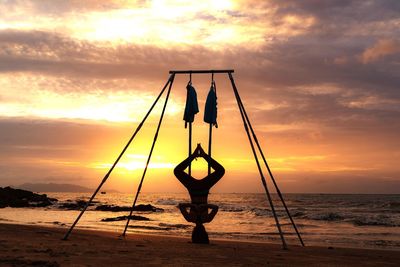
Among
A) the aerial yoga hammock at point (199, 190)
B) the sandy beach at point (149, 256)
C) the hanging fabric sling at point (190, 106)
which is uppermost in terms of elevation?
the hanging fabric sling at point (190, 106)

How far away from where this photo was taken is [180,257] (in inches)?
414

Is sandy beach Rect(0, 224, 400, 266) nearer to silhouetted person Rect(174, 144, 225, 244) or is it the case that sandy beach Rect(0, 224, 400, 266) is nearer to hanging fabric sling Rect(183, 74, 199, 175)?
silhouetted person Rect(174, 144, 225, 244)

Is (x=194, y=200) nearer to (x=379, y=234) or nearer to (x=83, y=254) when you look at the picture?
(x=83, y=254)

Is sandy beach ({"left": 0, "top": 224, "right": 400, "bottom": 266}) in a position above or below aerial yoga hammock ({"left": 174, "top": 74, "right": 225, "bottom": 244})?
below

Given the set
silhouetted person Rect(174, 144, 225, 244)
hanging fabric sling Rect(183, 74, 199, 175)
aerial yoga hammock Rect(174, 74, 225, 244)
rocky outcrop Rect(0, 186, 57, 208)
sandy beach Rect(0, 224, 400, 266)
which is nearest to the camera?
sandy beach Rect(0, 224, 400, 266)

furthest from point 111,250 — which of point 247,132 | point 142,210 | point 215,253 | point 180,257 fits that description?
point 142,210

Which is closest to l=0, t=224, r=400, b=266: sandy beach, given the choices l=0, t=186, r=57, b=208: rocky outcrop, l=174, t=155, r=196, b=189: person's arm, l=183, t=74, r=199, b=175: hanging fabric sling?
l=174, t=155, r=196, b=189: person's arm

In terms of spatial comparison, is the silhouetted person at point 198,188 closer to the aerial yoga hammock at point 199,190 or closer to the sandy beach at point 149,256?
the aerial yoga hammock at point 199,190

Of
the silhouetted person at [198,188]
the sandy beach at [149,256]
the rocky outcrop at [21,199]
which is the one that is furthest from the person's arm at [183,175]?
the rocky outcrop at [21,199]

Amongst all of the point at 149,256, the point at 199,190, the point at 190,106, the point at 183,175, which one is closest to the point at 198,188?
the point at 199,190

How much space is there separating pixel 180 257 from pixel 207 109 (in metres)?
5.74

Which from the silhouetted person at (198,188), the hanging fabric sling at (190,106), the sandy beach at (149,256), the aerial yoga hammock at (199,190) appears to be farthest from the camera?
the hanging fabric sling at (190,106)

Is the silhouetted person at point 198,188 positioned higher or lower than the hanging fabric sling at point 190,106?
lower

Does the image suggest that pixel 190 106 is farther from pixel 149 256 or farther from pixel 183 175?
pixel 149 256
